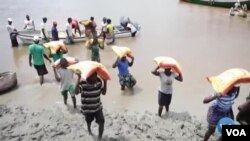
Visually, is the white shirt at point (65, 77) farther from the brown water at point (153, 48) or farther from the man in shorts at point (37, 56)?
the man in shorts at point (37, 56)

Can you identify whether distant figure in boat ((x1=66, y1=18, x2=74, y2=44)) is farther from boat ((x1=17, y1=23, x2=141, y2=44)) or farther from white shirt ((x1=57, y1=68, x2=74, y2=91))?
white shirt ((x1=57, y1=68, x2=74, y2=91))

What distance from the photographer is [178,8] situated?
78.0ft

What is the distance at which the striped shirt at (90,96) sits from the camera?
5.52 meters

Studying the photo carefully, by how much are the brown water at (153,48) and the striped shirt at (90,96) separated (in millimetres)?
2215

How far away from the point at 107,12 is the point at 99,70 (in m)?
16.8

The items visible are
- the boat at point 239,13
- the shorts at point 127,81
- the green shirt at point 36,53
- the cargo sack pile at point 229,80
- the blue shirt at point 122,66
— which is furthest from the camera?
the boat at point 239,13

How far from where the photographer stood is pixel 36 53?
8828 mm

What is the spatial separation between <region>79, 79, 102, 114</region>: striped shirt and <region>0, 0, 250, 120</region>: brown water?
2215mm

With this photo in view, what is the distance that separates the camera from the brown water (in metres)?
8.41

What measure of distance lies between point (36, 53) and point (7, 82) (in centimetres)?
110

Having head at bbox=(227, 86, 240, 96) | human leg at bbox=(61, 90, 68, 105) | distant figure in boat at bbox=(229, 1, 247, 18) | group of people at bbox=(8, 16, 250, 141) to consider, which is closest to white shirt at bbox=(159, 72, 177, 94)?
group of people at bbox=(8, 16, 250, 141)

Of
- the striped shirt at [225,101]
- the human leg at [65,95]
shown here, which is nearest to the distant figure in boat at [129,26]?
the human leg at [65,95]

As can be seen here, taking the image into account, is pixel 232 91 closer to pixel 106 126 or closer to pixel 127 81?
pixel 106 126

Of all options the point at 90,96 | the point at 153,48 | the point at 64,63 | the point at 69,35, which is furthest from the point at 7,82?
the point at 153,48
